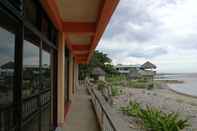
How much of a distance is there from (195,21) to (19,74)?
13901mm

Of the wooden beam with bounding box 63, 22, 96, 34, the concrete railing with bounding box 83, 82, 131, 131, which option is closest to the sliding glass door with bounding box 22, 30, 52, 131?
the concrete railing with bounding box 83, 82, 131, 131

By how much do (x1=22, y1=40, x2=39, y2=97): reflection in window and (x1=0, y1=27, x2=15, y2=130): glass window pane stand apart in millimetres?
516

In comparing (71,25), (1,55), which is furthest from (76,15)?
(1,55)

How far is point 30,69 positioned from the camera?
354cm

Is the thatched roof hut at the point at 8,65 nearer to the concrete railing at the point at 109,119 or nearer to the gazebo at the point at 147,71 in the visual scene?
the concrete railing at the point at 109,119

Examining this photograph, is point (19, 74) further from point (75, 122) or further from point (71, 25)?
point (75, 122)

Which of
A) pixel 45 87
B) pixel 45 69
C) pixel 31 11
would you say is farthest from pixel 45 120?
pixel 31 11

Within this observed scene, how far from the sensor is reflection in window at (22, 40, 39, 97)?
3211 mm

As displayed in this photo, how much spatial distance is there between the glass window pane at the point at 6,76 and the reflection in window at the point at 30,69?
516mm

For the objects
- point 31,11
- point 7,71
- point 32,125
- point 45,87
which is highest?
point 31,11

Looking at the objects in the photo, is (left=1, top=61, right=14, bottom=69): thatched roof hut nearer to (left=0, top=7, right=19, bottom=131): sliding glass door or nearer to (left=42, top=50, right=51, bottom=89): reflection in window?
(left=0, top=7, right=19, bottom=131): sliding glass door

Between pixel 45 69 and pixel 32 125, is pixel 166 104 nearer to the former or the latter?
pixel 45 69

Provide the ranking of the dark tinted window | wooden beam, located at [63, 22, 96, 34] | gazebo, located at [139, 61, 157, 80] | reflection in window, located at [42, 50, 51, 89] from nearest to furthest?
the dark tinted window → reflection in window, located at [42, 50, 51, 89] → wooden beam, located at [63, 22, 96, 34] → gazebo, located at [139, 61, 157, 80]

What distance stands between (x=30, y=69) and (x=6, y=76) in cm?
106
